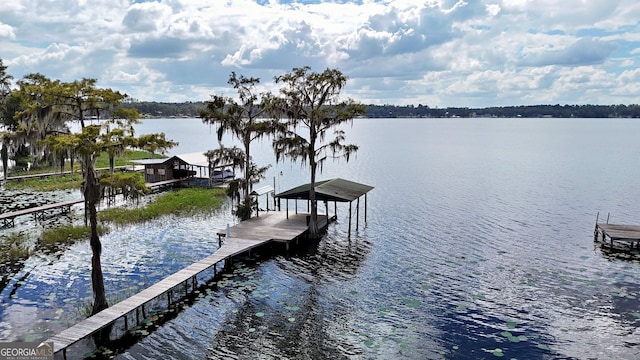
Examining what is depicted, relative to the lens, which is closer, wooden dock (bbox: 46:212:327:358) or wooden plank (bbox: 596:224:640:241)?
wooden dock (bbox: 46:212:327:358)

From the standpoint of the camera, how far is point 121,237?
26844mm

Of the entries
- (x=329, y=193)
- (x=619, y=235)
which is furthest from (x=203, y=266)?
(x=619, y=235)

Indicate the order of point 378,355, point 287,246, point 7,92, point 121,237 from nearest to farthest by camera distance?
1. point 378,355
2. point 287,246
3. point 121,237
4. point 7,92

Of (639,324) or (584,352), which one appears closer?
(584,352)

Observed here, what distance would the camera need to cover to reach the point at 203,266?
20328 mm

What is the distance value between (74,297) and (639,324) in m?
21.0

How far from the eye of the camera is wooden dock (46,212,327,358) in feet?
46.5

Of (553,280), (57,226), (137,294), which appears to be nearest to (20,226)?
(57,226)

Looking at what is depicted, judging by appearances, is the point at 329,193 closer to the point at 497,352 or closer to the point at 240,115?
the point at 240,115

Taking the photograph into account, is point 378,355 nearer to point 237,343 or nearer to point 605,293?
point 237,343

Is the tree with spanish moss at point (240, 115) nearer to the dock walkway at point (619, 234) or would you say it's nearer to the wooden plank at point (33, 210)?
the wooden plank at point (33, 210)

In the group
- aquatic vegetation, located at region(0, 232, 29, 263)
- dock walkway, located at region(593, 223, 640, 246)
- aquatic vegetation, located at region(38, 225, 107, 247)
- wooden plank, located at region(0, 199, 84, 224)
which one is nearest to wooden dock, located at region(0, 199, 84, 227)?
wooden plank, located at region(0, 199, 84, 224)

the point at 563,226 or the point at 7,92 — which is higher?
the point at 7,92

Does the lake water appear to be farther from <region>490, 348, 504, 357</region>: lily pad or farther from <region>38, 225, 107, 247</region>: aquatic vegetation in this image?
<region>38, 225, 107, 247</region>: aquatic vegetation
